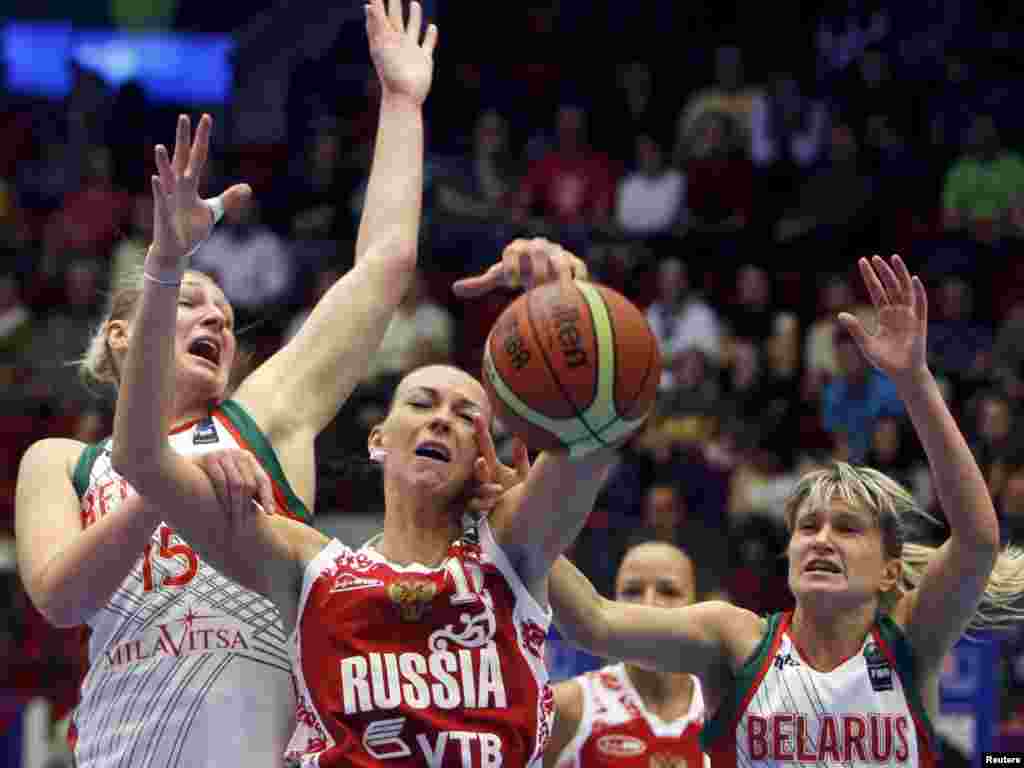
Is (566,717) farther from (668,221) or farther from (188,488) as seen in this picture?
(668,221)

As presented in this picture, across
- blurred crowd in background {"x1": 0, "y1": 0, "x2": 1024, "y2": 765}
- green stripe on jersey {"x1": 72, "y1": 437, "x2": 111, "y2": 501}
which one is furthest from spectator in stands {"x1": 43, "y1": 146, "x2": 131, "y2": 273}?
green stripe on jersey {"x1": 72, "y1": 437, "x2": 111, "y2": 501}

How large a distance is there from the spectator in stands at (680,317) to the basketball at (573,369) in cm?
779

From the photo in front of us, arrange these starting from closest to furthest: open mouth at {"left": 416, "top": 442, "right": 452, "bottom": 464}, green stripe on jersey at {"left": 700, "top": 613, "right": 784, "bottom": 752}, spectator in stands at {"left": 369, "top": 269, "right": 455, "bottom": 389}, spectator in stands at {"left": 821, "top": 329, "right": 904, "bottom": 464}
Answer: open mouth at {"left": 416, "top": 442, "right": 452, "bottom": 464} < green stripe on jersey at {"left": 700, "top": 613, "right": 784, "bottom": 752} < spectator in stands at {"left": 821, "top": 329, "right": 904, "bottom": 464} < spectator in stands at {"left": 369, "top": 269, "right": 455, "bottom": 389}

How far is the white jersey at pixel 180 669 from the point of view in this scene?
162 inches

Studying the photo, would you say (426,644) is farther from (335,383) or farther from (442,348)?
(442,348)

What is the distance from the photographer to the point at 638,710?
19.0 feet

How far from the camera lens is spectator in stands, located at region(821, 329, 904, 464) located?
10555 millimetres

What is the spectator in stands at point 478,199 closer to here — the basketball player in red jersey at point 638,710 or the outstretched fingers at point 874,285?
the basketball player in red jersey at point 638,710

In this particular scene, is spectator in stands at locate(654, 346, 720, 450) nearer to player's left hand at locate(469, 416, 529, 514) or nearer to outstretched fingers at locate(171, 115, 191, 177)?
player's left hand at locate(469, 416, 529, 514)

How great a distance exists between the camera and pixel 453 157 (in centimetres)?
1415

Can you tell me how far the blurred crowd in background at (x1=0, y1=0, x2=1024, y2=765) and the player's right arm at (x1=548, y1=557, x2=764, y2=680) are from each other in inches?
151

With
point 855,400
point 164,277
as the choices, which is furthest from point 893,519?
point 855,400

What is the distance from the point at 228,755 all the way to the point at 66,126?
11.8m

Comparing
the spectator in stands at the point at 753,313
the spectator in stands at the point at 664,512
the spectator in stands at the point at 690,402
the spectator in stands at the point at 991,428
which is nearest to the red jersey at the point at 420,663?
the spectator in stands at the point at 664,512
